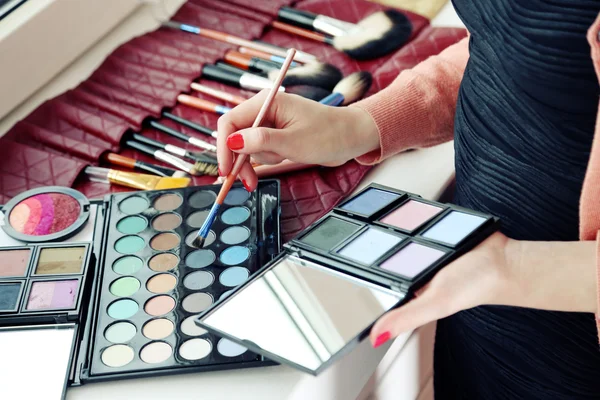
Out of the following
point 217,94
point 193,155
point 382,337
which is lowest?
point 382,337

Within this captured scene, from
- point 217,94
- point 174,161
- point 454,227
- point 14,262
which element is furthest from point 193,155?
point 454,227

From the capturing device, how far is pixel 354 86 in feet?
2.91

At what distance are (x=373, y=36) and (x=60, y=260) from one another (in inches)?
19.7

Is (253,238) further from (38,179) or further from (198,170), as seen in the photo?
(38,179)

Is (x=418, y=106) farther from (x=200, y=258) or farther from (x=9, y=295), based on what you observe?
(x=9, y=295)

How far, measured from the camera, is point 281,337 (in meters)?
0.54

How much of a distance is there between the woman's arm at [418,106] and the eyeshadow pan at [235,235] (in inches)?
5.4

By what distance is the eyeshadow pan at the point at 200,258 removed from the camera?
68cm

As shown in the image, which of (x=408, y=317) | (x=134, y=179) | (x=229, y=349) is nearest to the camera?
(x=408, y=317)

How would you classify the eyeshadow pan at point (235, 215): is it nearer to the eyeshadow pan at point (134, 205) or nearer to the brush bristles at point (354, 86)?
the eyeshadow pan at point (134, 205)

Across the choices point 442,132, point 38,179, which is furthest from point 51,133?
point 442,132

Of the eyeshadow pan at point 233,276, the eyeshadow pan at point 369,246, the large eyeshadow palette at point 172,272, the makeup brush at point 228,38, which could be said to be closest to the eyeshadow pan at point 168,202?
the large eyeshadow palette at point 172,272

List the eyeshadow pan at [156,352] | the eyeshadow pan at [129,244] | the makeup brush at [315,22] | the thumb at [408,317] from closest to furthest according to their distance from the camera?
the thumb at [408,317] < the eyeshadow pan at [156,352] < the eyeshadow pan at [129,244] < the makeup brush at [315,22]

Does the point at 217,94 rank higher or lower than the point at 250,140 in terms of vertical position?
higher
